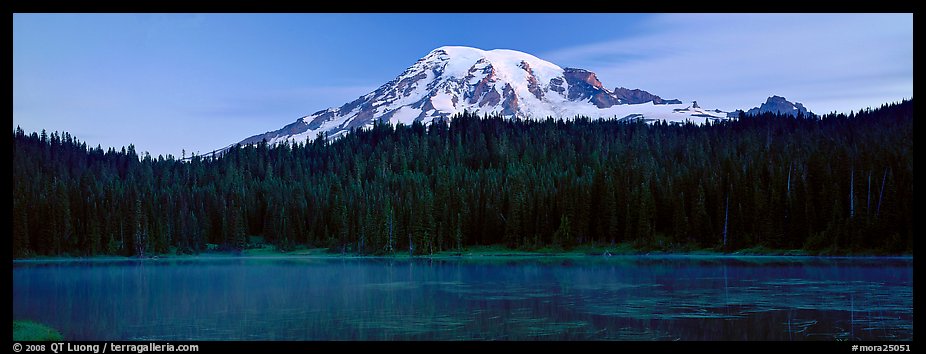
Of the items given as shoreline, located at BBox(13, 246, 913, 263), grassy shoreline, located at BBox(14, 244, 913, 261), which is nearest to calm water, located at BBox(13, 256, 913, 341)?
shoreline, located at BBox(13, 246, 913, 263)

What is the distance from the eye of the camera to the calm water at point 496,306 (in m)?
32.9

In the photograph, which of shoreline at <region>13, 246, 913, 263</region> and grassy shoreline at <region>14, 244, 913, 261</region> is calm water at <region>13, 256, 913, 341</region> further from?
grassy shoreline at <region>14, 244, 913, 261</region>

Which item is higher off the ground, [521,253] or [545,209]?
[545,209]

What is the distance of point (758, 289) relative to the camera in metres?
49.0

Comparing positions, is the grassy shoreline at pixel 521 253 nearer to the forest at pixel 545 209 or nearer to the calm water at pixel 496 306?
the forest at pixel 545 209

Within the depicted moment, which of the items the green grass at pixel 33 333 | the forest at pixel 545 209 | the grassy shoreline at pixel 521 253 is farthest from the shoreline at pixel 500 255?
the green grass at pixel 33 333

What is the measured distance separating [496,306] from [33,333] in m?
21.2

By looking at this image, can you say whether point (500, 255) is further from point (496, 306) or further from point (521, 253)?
point (496, 306)

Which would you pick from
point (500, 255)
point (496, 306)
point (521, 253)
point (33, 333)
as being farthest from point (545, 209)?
point (33, 333)

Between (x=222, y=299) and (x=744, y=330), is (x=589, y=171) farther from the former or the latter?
(x=744, y=330)

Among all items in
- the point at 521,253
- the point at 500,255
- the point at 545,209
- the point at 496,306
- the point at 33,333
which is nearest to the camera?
the point at 33,333

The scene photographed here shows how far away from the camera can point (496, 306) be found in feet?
139

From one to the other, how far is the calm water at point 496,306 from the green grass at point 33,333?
1.05 metres
